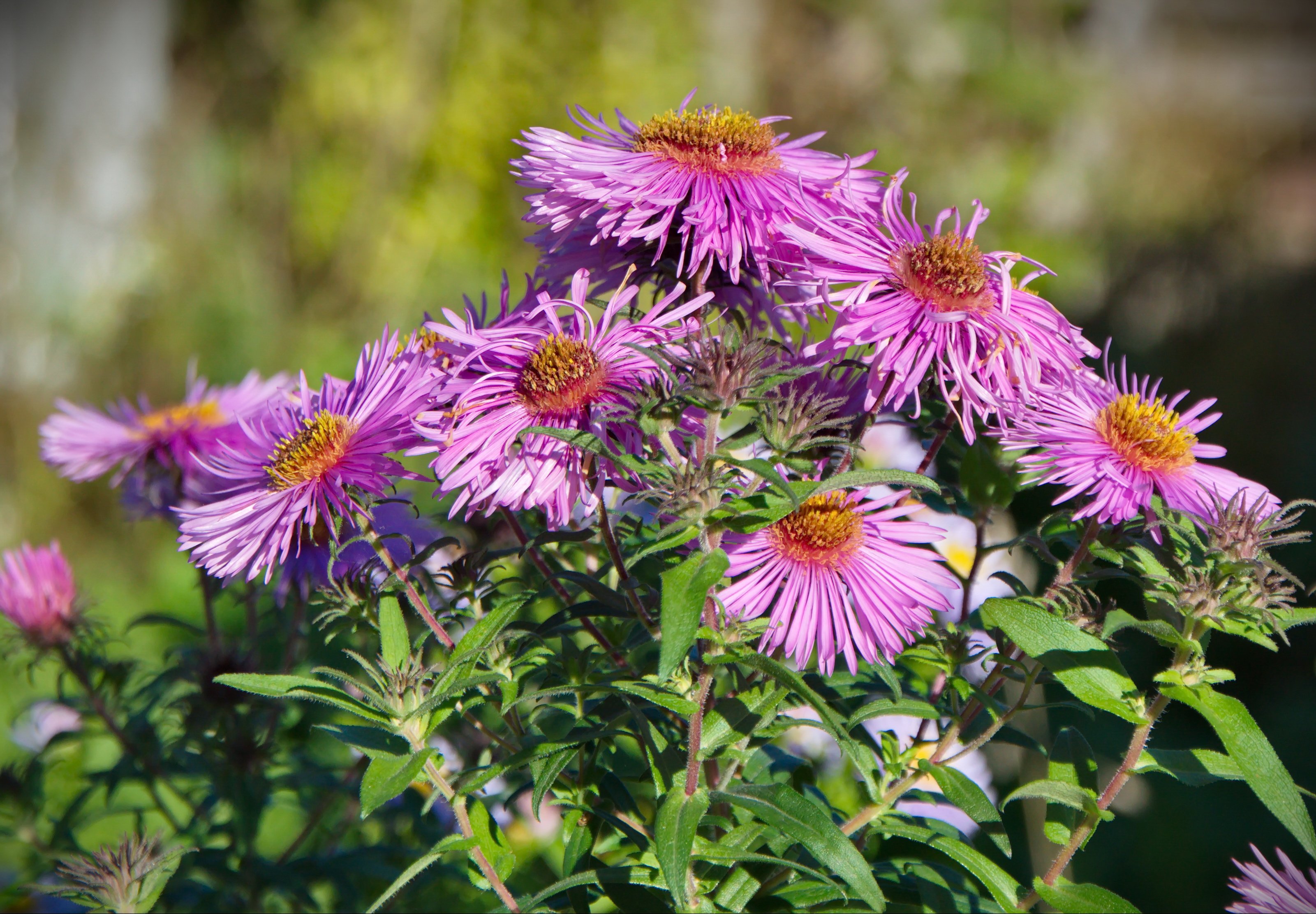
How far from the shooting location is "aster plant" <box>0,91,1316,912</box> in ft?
2.16

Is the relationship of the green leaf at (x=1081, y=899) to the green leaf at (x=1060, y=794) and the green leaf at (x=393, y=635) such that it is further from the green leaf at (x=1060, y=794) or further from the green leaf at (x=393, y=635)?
the green leaf at (x=393, y=635)

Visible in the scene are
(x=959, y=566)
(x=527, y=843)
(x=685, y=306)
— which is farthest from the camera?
(x=959, y=566)

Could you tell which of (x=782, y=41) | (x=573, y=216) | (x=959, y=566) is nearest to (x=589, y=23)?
(x=782, y=41)

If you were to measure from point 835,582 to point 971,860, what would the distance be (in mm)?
210

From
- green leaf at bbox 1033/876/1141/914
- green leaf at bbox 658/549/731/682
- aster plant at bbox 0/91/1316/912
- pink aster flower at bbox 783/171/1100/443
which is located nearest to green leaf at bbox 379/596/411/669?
aster plant at bbox 0/91/1316/912

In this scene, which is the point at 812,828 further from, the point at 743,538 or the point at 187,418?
the point at 187,418

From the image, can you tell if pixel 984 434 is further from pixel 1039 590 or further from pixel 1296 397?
pixel 1296 397

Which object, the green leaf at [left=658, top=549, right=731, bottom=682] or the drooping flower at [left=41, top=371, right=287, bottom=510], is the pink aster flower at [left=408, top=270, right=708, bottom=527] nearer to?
the green leaf at [left=658, top=549, right=731, bottom=682]

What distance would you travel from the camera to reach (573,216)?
0.76 metres

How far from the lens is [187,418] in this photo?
45.2 inches

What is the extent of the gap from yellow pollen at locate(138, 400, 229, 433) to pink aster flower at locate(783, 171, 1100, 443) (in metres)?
0.72

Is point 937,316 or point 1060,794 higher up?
point 937,316

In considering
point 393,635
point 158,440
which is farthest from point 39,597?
point 393,635

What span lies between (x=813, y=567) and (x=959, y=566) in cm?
103
